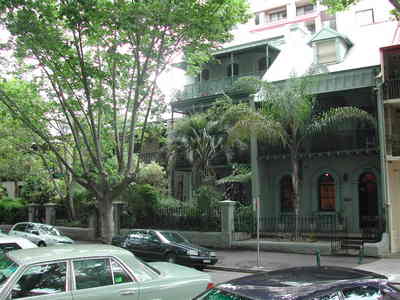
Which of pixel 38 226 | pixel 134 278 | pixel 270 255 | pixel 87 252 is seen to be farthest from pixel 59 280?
pixel 38 226

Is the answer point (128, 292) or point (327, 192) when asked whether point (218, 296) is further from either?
point (327, 192)

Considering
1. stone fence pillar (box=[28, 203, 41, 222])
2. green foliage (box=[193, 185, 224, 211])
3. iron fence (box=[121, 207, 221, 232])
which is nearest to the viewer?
iron fence (box=[121, 207, 221, 232])

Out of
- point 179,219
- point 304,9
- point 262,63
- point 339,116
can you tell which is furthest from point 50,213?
point 304,9

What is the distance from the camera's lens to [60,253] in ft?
19.0

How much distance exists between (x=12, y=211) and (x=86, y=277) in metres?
31.0

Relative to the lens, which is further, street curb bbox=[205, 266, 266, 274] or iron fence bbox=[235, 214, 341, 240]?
iron fence bbox=[235, 214, 341, 240]

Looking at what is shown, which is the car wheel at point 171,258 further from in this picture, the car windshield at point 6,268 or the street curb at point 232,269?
the car windshield at point 6,268

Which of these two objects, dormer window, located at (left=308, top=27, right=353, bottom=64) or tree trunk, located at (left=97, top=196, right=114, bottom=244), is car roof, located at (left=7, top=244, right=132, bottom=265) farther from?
dormer window, located at (left=308, top=27, right=353, bottom=64)

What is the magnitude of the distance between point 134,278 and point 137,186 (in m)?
19.3

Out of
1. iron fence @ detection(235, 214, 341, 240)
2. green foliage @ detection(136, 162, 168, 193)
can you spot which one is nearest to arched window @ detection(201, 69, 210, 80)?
green foliage @ detection(136, 162, 168, 193)

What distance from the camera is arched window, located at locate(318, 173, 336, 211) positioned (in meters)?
23.0

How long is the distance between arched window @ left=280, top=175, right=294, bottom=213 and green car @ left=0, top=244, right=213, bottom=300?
1843 cm

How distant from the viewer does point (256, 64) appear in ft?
94.4

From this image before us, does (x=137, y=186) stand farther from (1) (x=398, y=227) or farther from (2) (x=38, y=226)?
(1) (x=398, y=227)
